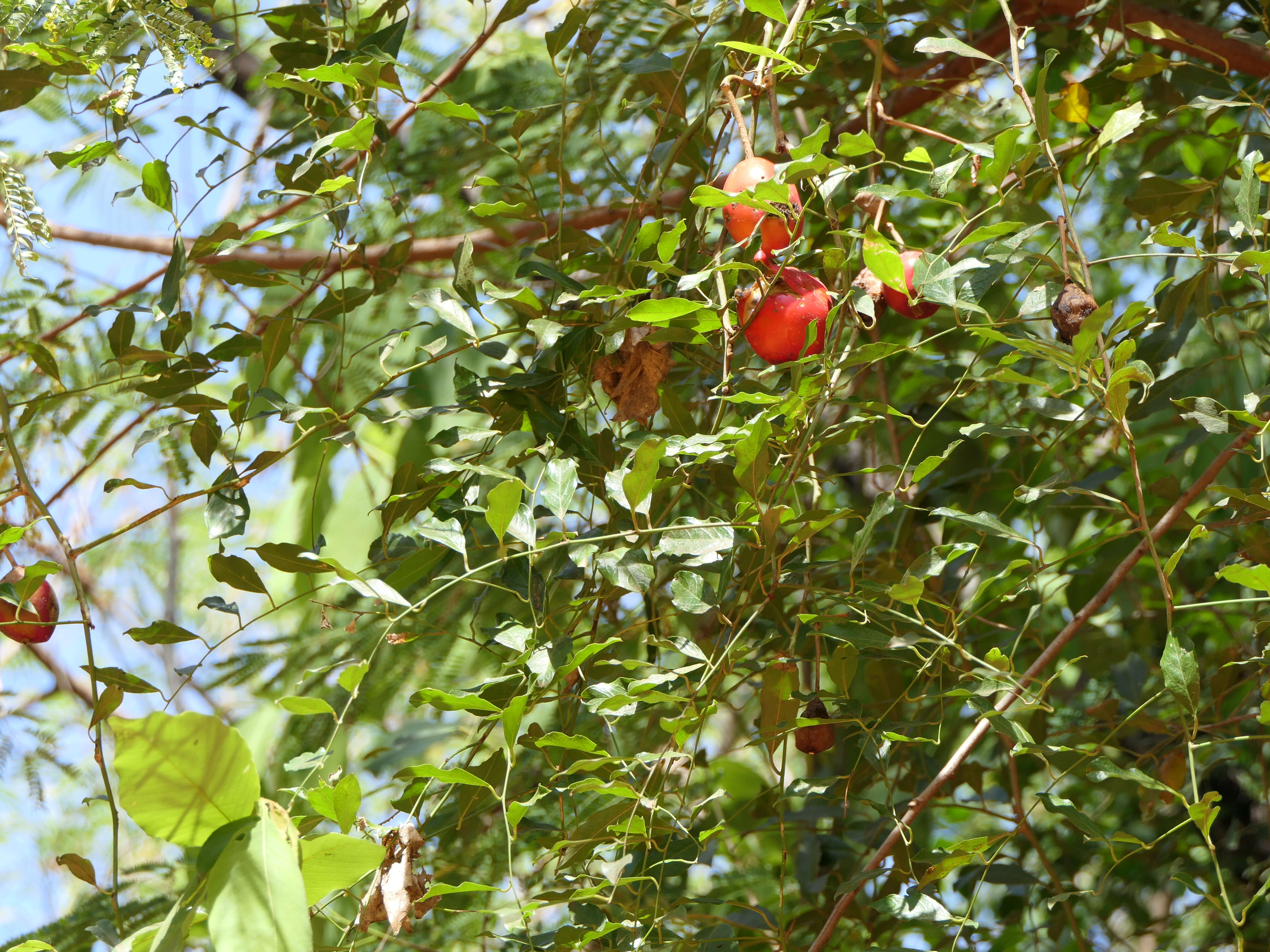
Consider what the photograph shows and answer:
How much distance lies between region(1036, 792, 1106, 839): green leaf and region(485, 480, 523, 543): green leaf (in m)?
0.32

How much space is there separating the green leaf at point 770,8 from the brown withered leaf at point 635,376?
0.20 meters

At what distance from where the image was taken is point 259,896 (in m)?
0.38

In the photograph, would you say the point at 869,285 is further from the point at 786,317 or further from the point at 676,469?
the point at 676,469

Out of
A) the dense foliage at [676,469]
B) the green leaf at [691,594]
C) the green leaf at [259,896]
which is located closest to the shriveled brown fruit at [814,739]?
the dense foliage at [676,469]

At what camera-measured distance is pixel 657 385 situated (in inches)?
26.9

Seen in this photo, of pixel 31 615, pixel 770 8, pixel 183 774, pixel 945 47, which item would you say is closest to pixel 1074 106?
pixel 945 47

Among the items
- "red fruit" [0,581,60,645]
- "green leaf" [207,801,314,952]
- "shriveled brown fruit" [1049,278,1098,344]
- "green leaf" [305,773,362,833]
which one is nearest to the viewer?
"green leaf" [207,801,314,952]

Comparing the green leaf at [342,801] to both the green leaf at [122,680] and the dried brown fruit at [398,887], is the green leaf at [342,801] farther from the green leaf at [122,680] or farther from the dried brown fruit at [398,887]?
the green leaf at [122,680]

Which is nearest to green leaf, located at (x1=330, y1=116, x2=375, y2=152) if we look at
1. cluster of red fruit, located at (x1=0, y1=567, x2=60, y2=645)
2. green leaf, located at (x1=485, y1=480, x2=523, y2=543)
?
green leaf, located at (x1=485, y1=480, x2=523, y2=543)

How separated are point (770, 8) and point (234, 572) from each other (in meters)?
0.47

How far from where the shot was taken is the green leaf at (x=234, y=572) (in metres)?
0.65

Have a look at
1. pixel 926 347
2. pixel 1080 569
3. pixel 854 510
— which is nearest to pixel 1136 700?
pixel 1080 569

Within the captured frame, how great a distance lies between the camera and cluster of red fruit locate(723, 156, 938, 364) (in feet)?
2.09

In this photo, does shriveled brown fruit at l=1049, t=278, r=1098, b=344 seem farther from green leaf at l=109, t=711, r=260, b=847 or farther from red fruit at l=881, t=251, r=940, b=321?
green leaf at l=109, t=711, r=260, b=847
